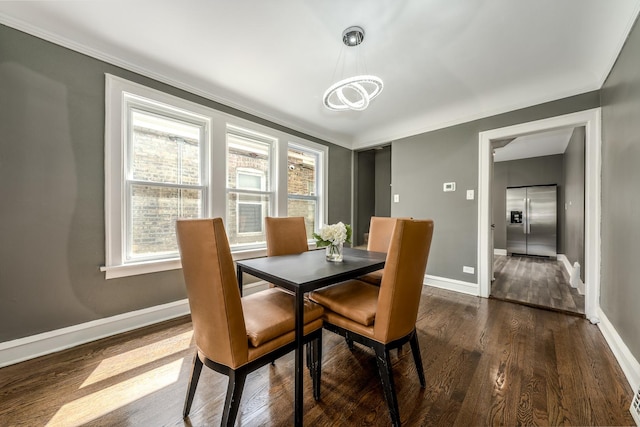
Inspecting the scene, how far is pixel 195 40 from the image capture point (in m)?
2.01

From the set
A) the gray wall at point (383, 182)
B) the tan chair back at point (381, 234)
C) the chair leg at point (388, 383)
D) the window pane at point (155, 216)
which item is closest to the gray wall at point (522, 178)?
the gray wall at point (383, 182)

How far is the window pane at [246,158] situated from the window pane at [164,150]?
407mm

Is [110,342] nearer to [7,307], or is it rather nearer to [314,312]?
[7,307]

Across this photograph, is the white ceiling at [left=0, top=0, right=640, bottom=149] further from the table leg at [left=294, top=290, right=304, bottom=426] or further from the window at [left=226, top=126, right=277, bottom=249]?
the table leg at [left=294, top=290, right=304, bottom=426]

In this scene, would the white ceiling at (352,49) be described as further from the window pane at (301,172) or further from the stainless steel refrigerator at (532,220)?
the stainless steel refrigerator at (532,220)

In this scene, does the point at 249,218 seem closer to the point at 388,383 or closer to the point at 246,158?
the point at 246,158

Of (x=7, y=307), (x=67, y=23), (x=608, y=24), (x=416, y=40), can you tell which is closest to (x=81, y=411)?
(x=7, y=307)

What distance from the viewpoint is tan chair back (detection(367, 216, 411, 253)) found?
7.93ft

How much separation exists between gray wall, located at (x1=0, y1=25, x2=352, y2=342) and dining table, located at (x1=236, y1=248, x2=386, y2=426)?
1.47 m

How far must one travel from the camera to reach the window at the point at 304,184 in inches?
152

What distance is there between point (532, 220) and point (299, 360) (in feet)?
23.7

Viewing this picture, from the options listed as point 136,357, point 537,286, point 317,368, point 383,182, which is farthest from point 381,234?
point 383,182

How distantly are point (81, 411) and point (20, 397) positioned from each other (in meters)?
0.46

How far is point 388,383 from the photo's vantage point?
1217mm
